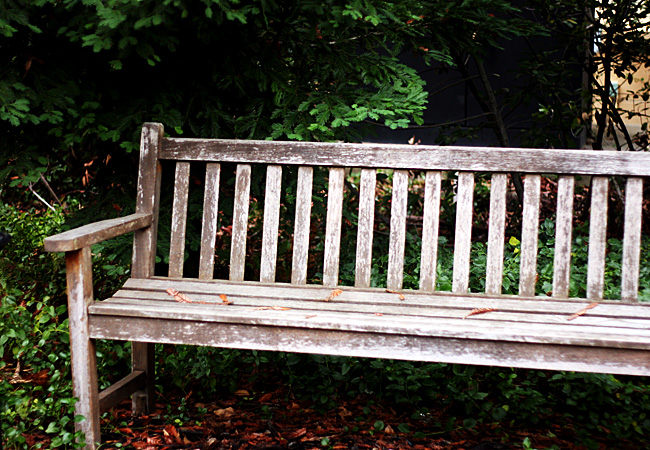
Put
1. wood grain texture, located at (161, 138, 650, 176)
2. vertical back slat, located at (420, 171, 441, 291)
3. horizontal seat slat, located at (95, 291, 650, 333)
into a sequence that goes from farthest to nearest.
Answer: vertical back slat, located at (420, 171, 441, 291)
wood grain texture, located at (161, 138, 650, 176)
horizontal seat slat, located at (95, 291, 650, 333)

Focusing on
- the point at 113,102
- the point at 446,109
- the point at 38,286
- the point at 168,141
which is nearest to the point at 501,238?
the point at 168,141

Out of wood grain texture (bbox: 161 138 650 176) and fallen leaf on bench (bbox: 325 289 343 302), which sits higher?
wood grain texture (bbox: 161 138 650 176)

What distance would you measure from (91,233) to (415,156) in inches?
52.4

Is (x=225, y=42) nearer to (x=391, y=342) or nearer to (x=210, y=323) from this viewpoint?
(x=210, y=323)

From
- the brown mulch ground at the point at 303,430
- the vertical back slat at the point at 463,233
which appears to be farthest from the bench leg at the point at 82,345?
the vertical back slat at the point at 463,233

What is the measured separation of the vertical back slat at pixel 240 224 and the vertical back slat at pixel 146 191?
0.37 metres

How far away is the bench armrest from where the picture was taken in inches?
77.4

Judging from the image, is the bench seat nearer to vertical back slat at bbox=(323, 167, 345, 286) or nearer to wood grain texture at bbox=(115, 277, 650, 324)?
wood grain texture at bbox=(115, 277, 650, 324)

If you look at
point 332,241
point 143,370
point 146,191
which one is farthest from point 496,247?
point 143,370

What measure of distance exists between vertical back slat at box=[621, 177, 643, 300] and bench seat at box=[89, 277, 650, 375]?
0.30 ft

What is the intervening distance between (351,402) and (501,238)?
1.08 metres

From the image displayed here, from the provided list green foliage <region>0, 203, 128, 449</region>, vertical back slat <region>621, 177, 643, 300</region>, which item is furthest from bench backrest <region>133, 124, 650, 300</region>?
green foliage <region>0, 203, 128, 449</region>

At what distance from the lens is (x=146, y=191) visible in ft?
8.54

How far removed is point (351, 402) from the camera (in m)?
2.80
